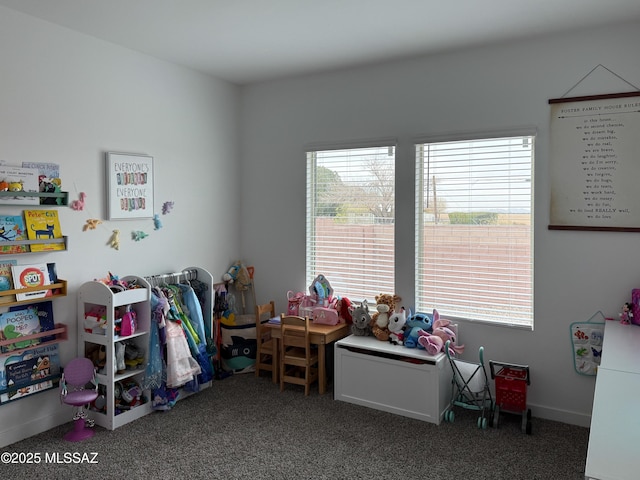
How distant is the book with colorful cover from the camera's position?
2965mm

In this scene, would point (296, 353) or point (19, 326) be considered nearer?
point (19, 326)

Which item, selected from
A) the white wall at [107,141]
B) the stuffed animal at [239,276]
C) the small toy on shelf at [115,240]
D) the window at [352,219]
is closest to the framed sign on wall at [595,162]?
the window at [352,219]

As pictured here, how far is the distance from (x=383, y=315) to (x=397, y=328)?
0.51ft

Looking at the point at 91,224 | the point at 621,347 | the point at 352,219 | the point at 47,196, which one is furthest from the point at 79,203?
the point at 621,347

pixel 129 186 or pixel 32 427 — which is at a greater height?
pixel 129 186

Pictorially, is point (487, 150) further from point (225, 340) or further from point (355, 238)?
point (225, 340)

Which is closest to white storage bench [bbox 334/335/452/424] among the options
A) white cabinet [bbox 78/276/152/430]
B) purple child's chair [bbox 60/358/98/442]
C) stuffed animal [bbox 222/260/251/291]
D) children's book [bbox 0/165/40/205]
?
stuffed animal [bbox 222/260/251/291]

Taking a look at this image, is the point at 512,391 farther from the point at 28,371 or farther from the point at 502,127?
the point at 28,371

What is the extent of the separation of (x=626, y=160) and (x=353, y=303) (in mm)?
2187

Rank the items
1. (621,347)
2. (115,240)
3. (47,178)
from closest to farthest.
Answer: (621,347), (47,178), (115,240)

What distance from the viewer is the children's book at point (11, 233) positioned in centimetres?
290

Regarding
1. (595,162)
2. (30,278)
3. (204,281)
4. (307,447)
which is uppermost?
(595,162)

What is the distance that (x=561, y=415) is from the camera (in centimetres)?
332

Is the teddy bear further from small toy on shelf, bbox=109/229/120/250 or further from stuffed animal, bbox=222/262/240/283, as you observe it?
small toy on shelf, bbox=109/229/120/250
